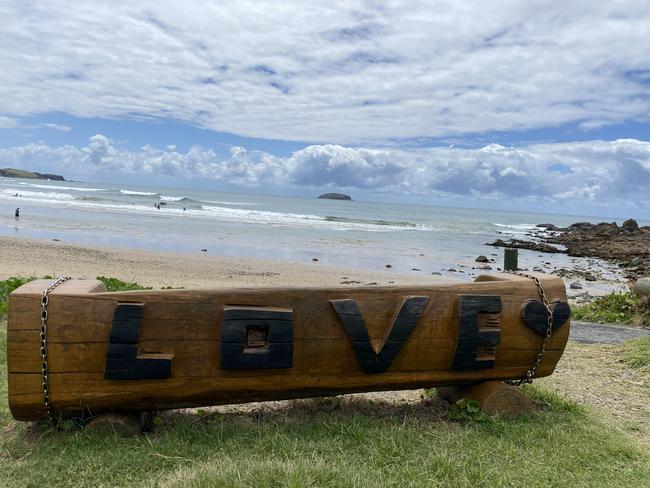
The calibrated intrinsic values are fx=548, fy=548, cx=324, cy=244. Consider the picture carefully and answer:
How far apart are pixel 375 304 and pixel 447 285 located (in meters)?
0.64

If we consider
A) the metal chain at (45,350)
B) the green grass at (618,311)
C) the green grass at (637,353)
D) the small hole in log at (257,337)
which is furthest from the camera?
the green grass at (618,311)

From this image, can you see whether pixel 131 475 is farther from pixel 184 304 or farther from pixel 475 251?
pixel 475 251

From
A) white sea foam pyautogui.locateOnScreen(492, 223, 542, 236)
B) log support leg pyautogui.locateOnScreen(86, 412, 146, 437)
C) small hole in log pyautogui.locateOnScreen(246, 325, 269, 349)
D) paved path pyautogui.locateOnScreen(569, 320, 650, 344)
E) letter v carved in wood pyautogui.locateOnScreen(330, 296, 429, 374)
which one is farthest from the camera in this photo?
white sea foam pyautogui.locateOnScreen(492, 223, 542, 236)

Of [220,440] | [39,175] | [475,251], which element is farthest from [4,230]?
[39,175]

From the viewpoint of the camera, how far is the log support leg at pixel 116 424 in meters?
3.71

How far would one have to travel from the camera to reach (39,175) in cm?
15175

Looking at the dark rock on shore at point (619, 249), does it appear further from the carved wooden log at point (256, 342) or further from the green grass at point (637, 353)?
the carved wooden log at point (256, 342)

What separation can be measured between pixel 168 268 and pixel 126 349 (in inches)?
520

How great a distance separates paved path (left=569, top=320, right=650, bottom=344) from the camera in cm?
771

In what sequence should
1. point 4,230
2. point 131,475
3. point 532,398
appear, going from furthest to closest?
point 4,230, point 532,398, point 131,475

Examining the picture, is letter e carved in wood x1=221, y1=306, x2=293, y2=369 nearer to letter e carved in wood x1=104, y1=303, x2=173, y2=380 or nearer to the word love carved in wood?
the word love carved in wood

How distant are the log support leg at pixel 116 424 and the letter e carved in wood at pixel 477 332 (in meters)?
2.39

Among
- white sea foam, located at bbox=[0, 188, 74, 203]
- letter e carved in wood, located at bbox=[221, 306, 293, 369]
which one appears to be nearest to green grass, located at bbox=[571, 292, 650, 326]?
letter e carved in wood, located at bbox=[221, 306, 293, 369]

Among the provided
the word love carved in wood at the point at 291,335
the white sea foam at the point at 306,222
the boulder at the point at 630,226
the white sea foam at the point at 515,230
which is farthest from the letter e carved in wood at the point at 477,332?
the boulder at the point at 630,226
